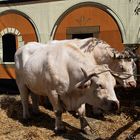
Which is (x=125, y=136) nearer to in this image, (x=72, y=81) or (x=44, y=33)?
(x=72, y=81)

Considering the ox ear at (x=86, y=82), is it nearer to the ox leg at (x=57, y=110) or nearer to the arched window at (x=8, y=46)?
the ox leg at (x=57, y=110)

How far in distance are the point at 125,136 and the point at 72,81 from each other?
1.49m

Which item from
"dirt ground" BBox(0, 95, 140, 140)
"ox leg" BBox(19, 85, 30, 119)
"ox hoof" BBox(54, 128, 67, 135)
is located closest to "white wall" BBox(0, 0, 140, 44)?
"dirt ground" BBox(0, 95, 140, 140)

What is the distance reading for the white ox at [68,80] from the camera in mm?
7551

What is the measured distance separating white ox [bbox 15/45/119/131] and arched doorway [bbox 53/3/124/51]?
2.58m

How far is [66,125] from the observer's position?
9297 mm

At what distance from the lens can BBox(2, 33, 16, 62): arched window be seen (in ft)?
45.3

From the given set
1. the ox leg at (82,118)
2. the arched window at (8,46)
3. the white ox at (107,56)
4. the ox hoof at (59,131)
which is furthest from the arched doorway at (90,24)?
the ox hoof at (59,131)

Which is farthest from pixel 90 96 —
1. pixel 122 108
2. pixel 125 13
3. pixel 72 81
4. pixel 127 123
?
pixel 125 13

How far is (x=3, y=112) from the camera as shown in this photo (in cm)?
1044

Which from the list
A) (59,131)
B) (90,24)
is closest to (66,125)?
(59,131)

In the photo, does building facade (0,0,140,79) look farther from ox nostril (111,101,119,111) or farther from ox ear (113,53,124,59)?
ox nostril (111,101,119,111)

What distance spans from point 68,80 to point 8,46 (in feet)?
20.0

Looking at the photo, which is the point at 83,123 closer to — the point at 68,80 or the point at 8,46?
the point at 68,80
